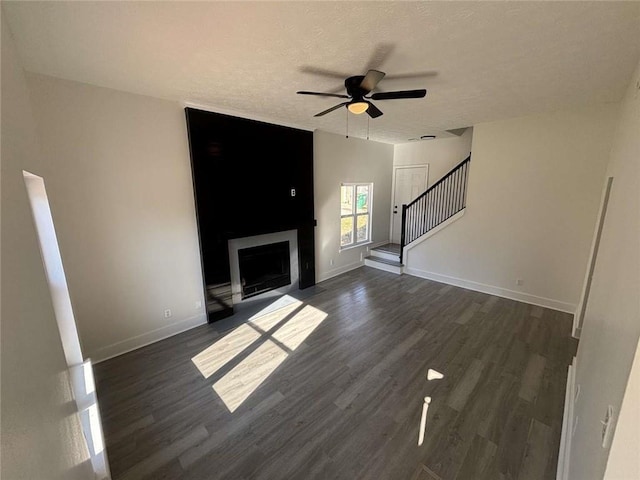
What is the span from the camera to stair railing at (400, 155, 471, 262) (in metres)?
5.24

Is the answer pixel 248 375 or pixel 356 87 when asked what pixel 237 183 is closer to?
pixel 356 87

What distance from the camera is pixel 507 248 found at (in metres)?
4.40

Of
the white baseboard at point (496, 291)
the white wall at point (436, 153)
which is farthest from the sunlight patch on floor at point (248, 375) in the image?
the white wall at point (436, 153)

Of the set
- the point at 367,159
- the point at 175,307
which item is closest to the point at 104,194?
the point at 175,307

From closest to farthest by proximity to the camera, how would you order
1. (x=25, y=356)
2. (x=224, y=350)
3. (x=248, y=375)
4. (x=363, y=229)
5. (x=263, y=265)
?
(x=25, y=356) < (x=248, y=375) < (x=224, y=350) < (x=263, y=265) < (x=363, y=229)

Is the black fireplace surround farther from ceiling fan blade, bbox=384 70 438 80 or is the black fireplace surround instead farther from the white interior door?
the white interior door

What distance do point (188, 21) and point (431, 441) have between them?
3500mm

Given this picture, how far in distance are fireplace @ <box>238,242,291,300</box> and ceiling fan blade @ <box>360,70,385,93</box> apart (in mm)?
2909

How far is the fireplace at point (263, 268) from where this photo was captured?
424 cm

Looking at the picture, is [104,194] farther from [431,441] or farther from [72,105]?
[431,441]

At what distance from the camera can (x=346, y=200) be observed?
599 cm

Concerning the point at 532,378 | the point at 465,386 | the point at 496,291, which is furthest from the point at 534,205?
the point at 465,386

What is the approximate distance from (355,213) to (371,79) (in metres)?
4.14

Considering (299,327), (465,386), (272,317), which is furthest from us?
(272,317)
